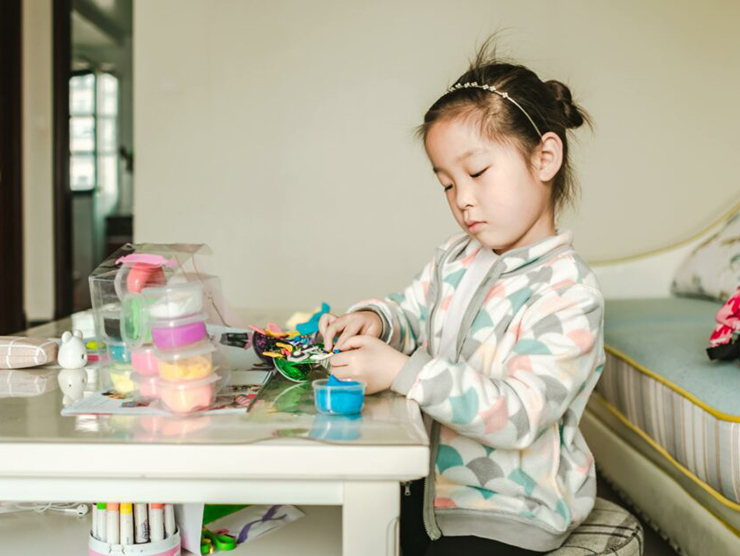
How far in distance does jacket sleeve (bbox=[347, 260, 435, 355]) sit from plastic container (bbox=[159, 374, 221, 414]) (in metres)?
0.38

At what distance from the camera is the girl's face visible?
0.99 metres

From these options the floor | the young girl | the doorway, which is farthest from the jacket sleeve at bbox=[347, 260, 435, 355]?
the doorway

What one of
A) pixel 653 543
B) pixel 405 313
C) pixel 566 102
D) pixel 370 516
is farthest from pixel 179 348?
pixel 653 543

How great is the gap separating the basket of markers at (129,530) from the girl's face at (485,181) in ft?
1.71

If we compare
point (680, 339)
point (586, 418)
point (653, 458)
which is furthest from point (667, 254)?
point (653, 458)

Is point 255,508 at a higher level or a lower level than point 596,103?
lower

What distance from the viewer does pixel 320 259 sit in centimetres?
283

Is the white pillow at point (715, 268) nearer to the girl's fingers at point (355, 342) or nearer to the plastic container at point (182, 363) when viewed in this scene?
the girl's fingers at point (355, 342)

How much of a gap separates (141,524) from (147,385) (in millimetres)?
147

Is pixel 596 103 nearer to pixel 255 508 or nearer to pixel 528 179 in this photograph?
pixel 528 179

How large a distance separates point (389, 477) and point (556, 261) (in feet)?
1.38

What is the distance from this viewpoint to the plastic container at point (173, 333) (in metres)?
0.78

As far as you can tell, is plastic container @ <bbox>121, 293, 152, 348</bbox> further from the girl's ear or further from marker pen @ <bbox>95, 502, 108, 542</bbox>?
the girl's ear

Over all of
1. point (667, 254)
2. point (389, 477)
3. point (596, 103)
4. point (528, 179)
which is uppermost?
point (596, 103)
